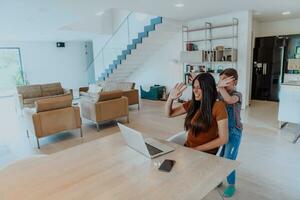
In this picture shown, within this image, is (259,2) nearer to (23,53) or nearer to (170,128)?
(170,128)

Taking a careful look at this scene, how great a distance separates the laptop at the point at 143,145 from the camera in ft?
5.32

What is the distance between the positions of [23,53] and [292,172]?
10.5 meters

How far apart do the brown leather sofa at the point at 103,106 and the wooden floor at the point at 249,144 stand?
29 centimetres

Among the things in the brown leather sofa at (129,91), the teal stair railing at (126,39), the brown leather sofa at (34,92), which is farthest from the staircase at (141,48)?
the brown leather sofa at (34,92)

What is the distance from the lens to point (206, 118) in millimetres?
1755

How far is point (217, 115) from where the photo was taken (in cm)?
171

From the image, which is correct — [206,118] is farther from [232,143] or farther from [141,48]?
[141,48]

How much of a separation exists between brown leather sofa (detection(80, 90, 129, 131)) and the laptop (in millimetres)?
3003

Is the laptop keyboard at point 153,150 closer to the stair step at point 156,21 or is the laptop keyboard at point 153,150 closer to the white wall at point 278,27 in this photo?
the stair step at point 156,21

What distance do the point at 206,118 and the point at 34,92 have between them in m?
6.61

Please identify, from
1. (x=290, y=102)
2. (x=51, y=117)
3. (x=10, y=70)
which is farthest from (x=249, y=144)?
(x=10, y=70)

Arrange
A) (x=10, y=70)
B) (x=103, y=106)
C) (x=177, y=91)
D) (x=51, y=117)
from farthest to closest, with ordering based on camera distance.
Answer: (x=10, y=70), (x=103, y=106), (x=51, y=117), (x=177, y=91)

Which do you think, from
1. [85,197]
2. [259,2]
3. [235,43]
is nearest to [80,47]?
[235,43]

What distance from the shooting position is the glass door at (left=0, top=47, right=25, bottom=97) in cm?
948
